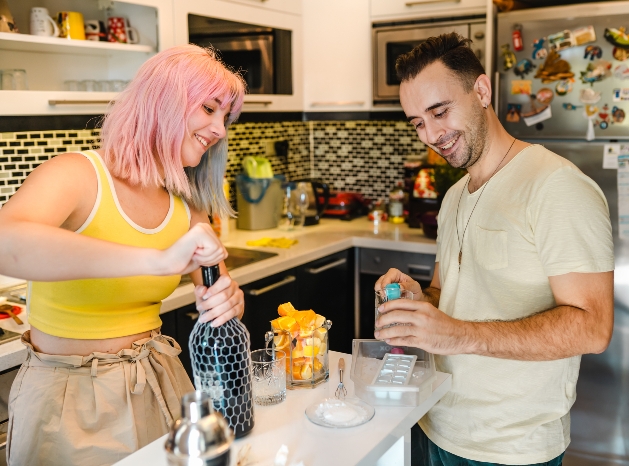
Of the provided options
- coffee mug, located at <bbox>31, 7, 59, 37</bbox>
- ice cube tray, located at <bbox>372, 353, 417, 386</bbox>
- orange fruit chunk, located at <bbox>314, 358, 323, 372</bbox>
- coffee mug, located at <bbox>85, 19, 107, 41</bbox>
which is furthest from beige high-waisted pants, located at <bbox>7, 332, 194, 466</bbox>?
coffee mug, located at <bbox>85, 19, 107, 41</bbox>

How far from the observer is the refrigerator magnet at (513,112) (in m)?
2.90

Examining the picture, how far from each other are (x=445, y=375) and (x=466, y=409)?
0.12 meters

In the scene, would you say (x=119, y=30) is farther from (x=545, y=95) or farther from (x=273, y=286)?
(x=545, y=95)

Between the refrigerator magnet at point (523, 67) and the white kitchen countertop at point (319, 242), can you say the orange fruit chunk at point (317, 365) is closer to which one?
the white kitchen countertop at point (319, 242)

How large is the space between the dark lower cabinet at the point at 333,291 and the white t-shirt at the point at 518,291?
1.50 metres

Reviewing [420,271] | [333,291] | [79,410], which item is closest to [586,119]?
[420,271]

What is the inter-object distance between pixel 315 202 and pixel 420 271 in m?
0.84

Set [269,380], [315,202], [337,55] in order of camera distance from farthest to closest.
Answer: [315,202] < [337,55] < [269,380]

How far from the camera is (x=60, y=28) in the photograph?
2330 mm

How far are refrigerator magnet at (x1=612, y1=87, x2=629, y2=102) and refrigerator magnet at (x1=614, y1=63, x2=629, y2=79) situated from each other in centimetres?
5

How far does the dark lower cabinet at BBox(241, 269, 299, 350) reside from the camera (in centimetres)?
267

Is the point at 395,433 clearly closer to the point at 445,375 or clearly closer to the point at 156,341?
the point at 445,375

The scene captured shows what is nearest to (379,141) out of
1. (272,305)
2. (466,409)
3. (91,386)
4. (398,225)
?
(398,225)

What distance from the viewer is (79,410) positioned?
132cm
